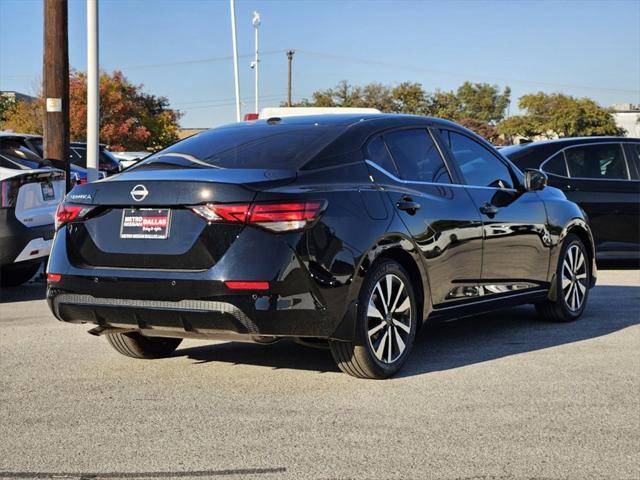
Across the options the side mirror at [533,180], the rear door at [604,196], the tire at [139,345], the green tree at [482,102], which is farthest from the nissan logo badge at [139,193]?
the green tree at [482,102]

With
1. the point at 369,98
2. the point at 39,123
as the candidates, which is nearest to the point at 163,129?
the point at 39,123

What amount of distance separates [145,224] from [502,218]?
2917 millimetres

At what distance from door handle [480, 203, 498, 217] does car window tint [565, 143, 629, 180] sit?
5.55 meters

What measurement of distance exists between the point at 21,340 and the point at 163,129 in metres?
65.7

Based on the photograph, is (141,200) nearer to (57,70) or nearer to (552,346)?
(552,346)

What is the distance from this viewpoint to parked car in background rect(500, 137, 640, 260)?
40.5 ft

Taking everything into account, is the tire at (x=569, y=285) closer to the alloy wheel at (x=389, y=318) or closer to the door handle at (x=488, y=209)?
the door handle at (x=488, y=209)

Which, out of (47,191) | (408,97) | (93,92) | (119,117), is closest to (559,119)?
(408,97)

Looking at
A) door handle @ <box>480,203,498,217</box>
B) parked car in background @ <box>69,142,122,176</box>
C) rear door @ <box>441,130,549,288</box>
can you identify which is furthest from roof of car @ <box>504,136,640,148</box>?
parked car in background @ <box>69,142,122,176</box>

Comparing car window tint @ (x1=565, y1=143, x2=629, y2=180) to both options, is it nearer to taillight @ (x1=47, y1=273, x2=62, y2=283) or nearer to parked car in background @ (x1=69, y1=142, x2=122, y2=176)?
taillight @ (x1=47, y1=273, x2=62, y2=283)

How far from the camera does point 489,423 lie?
196 inches

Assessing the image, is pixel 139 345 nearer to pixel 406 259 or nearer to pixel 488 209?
pixel 406 259

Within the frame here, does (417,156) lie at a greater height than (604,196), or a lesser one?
greater

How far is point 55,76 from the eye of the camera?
14.3 m
